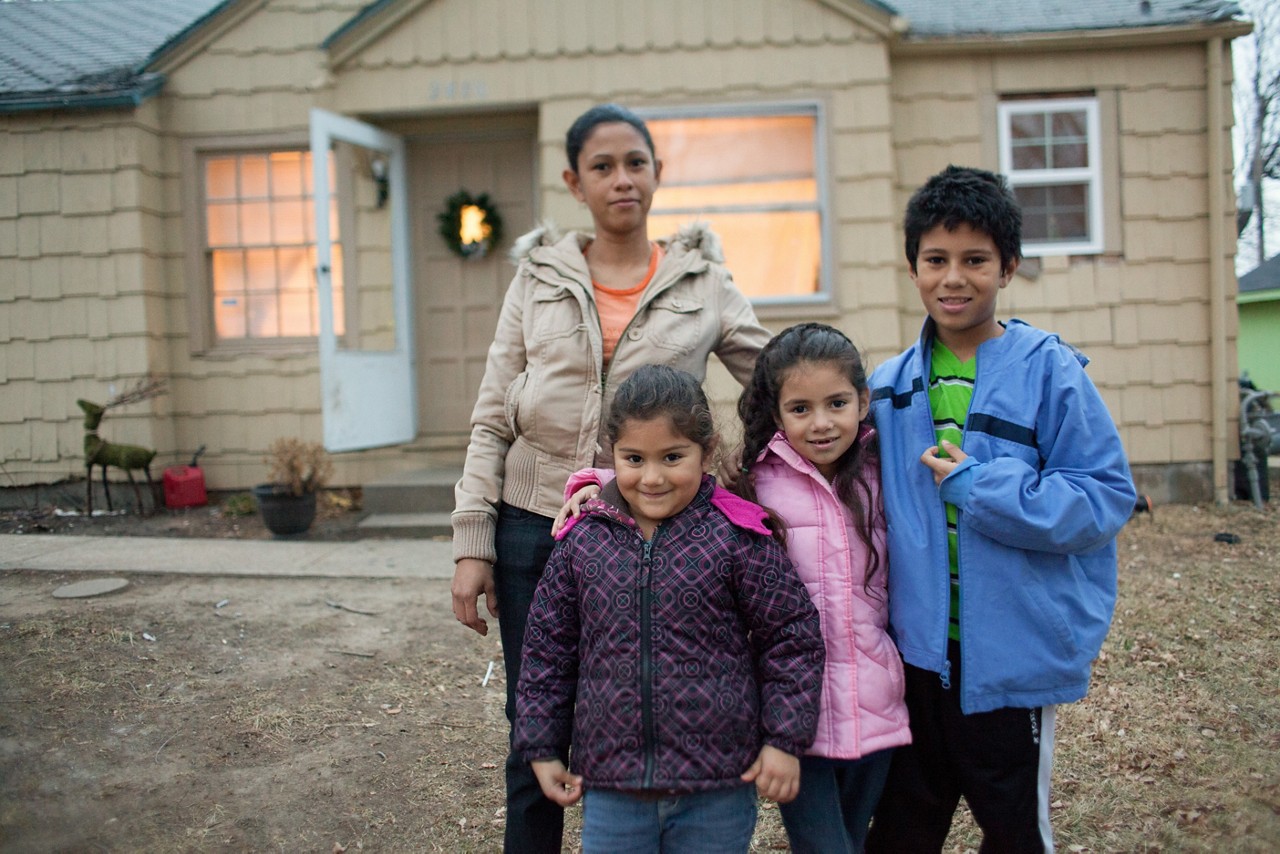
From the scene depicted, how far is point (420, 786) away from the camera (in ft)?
9.37

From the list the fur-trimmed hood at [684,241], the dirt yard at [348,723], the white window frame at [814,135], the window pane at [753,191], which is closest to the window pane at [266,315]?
the dirt yard at [348,723]

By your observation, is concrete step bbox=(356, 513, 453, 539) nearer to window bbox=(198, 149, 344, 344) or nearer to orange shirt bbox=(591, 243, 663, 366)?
window bbox=(198, 149, 344, 344)

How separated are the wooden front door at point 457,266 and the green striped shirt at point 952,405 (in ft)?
16.8

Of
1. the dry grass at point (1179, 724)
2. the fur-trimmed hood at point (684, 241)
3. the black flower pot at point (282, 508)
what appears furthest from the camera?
the black flower pot at point (282, 508)

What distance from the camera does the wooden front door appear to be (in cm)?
668

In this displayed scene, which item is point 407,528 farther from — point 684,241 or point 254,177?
point 684,241

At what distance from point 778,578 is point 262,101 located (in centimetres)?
634

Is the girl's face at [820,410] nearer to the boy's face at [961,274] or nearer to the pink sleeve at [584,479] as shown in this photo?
the boy's face at [961,274]

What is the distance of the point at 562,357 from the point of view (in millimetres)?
1983

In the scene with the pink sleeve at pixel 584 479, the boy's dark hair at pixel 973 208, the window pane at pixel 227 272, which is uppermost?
the window pane at pixel 227 272

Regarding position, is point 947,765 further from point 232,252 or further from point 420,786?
point 232,252

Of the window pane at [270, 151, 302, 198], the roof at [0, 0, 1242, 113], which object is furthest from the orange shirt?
the window pane at [270, 151, 302, 198]

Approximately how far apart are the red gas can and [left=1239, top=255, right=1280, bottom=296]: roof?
17.4 meters

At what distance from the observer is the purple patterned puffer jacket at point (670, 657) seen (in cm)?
161
